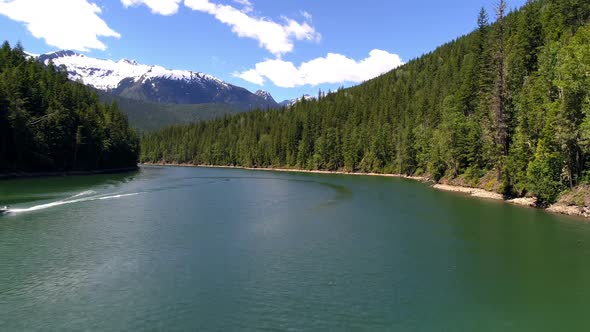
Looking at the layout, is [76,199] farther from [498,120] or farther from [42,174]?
Answer: [498,120]

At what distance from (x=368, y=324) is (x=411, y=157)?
370 ft

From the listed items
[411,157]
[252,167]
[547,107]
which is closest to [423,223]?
[547,107]

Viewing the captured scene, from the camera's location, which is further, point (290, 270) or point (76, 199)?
point (76, 199)

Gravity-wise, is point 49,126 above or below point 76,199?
above

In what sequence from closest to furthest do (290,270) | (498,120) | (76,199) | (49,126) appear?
1. (290,270)
2. (76,199)
3. (498,120)
4. (49,126)

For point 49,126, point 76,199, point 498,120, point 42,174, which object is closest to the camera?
point 76,199

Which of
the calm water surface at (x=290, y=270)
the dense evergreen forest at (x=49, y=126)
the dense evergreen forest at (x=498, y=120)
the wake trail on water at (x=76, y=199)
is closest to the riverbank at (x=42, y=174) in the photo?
the dense evergreen forest at (x=49, y=126)

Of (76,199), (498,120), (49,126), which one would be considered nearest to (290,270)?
(76,199)

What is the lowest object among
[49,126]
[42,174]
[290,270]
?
[290,270]

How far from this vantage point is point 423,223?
1663 inches

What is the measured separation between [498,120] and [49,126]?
10629 cm

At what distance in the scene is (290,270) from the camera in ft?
83.6

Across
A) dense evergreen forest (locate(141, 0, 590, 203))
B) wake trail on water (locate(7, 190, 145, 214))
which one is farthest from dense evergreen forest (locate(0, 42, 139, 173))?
dense evergreen forest (locate(141, 0, 590, 203))

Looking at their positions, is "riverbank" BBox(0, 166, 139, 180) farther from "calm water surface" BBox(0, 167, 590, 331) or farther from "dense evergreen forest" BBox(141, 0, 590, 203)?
"dense evergreen forest" BBox(141, 0, 590, 203)
